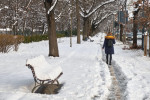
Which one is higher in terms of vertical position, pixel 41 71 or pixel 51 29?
pixel 51 29

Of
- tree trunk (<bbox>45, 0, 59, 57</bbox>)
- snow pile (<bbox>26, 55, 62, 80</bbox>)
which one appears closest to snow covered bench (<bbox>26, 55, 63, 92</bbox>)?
snow pile (<bbox>26, 55, 62, 80</bbox>)

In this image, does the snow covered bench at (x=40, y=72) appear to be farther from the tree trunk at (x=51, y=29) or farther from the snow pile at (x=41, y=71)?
the tree trunk at (x=51, y=29)

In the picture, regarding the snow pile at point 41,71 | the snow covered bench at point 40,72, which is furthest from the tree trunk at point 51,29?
the snow covered bench at point 40,72

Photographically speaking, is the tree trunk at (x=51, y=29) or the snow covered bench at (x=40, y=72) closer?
the snow covered bench at (x=40, y=72)

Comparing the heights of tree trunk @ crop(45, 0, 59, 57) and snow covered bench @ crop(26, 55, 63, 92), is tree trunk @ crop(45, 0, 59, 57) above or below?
above

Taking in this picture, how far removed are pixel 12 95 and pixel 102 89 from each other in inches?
102

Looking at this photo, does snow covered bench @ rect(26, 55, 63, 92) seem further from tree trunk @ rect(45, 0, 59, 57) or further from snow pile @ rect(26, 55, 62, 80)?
tree trunk @ rect(45, 0, 59, 57)

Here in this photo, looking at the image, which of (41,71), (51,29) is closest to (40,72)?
(41,71)

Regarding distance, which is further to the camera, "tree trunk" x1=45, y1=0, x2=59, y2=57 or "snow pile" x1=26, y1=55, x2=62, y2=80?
"tree trunk" x1=45, y1=0, x2=59, y2=57

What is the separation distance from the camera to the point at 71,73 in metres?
9.98

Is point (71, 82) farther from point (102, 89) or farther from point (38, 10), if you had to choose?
point (38, 10)

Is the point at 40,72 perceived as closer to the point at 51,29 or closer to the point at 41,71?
the point at 41,71

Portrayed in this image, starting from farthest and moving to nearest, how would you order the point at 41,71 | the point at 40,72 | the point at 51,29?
1. the point at 51,29
2. the point at 41,71
3. the point at 40,72

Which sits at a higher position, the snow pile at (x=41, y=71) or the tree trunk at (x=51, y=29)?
the tree trunk at (x=51, y=29)
